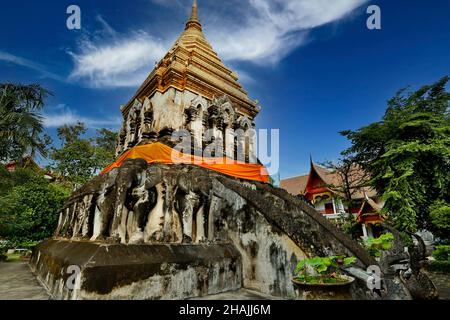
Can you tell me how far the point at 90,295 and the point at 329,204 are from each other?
84.4 feet

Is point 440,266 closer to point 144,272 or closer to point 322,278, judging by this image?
point 322,278

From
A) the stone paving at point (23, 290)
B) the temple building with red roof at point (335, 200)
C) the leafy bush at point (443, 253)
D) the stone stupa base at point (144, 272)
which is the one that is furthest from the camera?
the temple building with red roof at point (335, 200)

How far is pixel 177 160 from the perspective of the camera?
7.01 metres

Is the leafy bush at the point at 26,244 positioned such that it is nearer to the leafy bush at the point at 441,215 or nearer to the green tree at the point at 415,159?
the green tree at the point at 415,159

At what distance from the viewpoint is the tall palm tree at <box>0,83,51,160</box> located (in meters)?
11.8

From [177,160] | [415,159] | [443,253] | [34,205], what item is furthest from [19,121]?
[443,253]

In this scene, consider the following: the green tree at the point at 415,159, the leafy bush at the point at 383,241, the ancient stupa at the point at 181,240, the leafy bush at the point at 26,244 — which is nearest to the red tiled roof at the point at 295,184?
the green tree at the point at 415,159

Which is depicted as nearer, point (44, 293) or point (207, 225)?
point (44, 293)

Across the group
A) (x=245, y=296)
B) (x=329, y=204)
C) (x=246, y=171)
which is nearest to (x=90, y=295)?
(x=245, y=296)

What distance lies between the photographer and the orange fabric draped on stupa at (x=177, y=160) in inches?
266

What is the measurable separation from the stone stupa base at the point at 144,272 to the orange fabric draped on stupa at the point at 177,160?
2.93 m
